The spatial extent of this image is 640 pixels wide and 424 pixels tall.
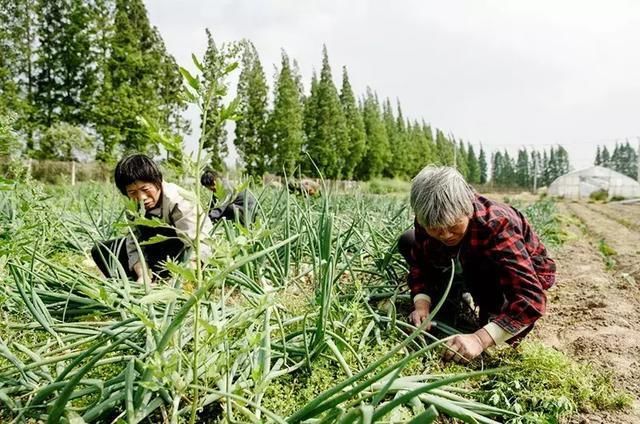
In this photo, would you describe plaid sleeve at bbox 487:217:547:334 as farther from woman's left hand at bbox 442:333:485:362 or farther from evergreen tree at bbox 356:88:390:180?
evergreen tree at bbox 356:88:390:180

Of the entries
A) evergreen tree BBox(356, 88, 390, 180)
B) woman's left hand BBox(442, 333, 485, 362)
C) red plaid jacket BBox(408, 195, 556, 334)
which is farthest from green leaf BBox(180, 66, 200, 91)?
evergreen tree BBox(356, 88, 390, 180)

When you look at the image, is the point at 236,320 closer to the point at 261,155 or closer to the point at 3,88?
the point at 3,88

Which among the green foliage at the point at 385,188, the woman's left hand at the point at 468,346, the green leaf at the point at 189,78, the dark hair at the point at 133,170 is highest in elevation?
the green leaf at the point at 189,78

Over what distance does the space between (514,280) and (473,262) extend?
0.19 metres

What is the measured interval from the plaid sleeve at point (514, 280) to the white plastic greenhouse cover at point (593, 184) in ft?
114

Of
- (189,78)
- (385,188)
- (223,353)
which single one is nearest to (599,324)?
(223,353)

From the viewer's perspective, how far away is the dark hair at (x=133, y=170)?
2234 millimetres

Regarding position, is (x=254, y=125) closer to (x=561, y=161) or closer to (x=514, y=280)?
(x=514, y=280)

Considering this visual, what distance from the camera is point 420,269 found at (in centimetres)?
182

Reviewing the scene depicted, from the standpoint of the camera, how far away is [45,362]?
90cm

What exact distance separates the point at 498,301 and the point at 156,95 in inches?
765

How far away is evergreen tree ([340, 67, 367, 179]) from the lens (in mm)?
26844

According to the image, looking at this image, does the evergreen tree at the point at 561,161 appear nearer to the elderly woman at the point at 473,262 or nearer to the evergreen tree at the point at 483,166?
the evergreen tree at the point at 483,166

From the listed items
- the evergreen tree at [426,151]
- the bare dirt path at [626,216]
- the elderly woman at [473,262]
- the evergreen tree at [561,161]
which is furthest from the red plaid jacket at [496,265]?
the evergreen tree at [561,161]
